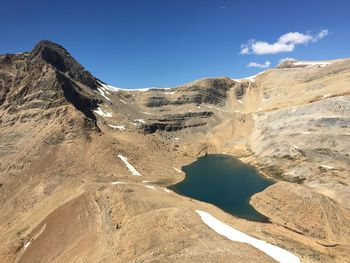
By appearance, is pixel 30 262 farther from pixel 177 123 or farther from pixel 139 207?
pixel 177 123

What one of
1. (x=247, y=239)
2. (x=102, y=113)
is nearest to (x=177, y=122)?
(x=102, y=113)

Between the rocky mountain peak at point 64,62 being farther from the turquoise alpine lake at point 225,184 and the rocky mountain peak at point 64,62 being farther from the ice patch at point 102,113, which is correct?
the turquoise alpine lake at point 225,184

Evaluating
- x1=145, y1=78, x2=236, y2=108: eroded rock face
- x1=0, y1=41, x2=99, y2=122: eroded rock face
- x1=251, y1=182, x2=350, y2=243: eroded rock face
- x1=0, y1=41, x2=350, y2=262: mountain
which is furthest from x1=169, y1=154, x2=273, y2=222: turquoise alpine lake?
x1=145, y1=78, x2=236, y2=108: eroded rock face

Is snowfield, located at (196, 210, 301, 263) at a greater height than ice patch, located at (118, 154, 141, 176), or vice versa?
ice patch, located at (118, 154, 141, 176)

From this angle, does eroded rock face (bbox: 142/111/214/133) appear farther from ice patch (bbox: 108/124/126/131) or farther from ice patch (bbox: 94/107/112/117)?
ice patch (bbox: 94/107/112/117)

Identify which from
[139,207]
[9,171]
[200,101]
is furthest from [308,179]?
[200,101]

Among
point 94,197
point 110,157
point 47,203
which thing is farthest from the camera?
point 110,157

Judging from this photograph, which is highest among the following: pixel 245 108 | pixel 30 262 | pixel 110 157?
pixel 245 108
